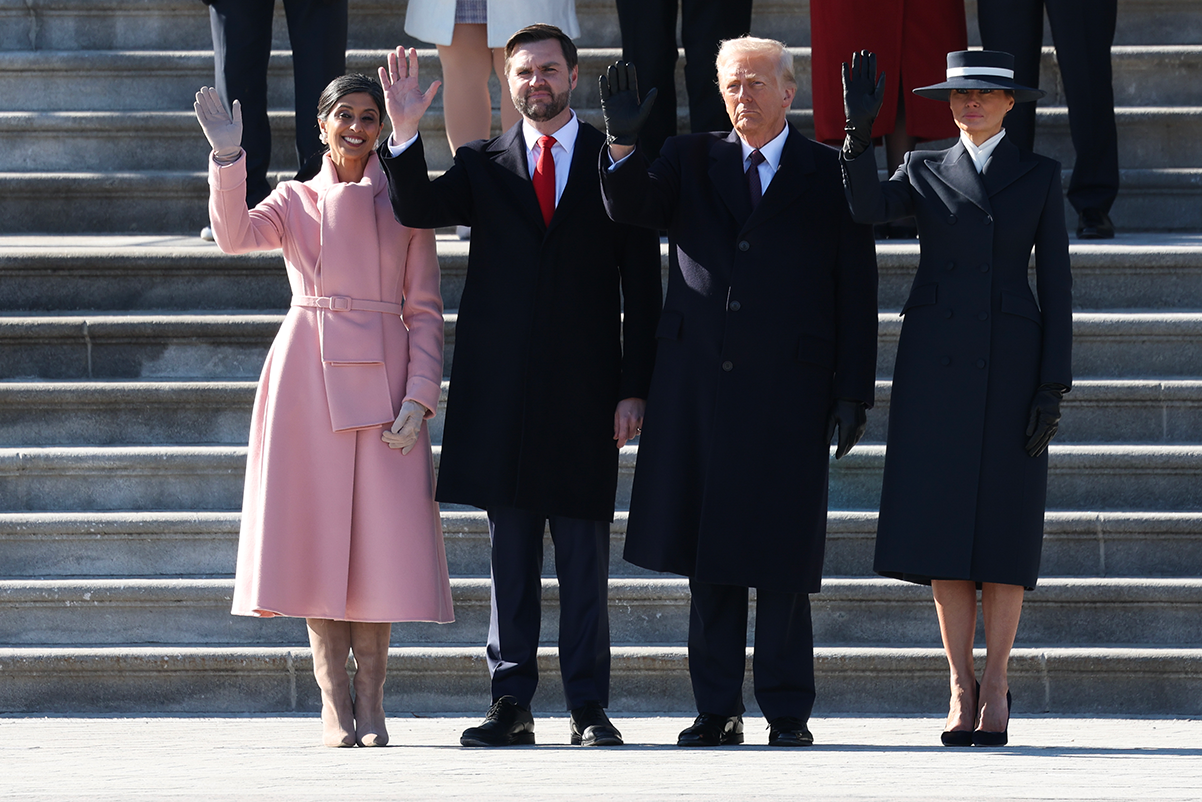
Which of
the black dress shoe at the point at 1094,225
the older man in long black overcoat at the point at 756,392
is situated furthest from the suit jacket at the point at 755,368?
the black dress shoe at the point at 1094,225

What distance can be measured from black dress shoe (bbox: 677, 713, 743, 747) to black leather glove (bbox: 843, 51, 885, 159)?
1534mm

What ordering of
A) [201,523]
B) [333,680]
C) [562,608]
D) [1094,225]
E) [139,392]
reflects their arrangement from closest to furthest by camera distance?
[333,680]
[562,608]
[201,523]
[139,392]
[1094,225]

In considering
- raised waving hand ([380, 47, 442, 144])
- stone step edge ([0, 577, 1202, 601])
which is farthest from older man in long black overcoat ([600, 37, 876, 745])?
stone step edge ([0, 577, 1202, 601])

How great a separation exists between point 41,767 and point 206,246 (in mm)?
2939

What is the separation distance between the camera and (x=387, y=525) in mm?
4320

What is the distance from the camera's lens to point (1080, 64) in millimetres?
6441

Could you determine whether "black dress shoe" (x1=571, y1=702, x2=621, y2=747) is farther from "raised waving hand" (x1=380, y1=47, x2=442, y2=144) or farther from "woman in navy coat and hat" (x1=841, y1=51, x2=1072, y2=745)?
"raised waving hand" (x1=380, y1=47, x2=442, y2=144)

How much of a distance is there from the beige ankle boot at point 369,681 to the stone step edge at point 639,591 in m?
0.86

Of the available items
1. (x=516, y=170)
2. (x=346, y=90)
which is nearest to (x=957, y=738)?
(x=516, y=170)

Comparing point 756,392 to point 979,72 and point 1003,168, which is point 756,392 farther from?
point 979,72

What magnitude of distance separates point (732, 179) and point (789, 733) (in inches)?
57.8

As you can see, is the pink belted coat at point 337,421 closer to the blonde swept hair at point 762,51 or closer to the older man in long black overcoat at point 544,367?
the older man in long black overcoat at point 544,367

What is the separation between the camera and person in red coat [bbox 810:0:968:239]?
6.35m

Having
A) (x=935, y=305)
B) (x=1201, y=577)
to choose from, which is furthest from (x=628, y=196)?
(x=1201, y=577)
